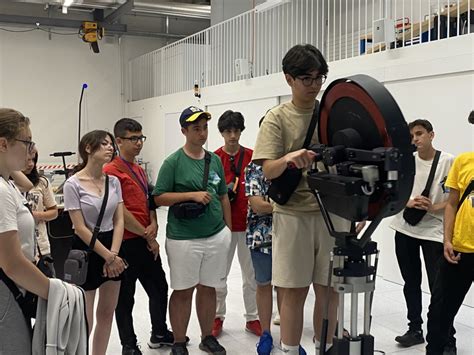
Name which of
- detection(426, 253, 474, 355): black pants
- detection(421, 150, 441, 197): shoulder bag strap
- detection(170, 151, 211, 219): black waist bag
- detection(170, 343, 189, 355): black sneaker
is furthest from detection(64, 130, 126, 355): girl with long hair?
detection(421, 150, 441, 197): shoulder bag strap

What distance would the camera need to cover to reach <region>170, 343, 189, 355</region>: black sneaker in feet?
9.81

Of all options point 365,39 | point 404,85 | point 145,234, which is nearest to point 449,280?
point 145,234

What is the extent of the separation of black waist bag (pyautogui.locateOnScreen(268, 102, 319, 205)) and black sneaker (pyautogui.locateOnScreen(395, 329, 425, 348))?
70.2 inches

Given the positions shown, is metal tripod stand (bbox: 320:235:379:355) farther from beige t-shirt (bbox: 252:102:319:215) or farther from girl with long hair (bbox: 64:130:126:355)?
girl with long hair (bbox: 64:130:126:355)

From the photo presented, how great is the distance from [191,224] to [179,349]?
752mm

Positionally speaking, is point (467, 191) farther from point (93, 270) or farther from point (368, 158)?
point (93, 270)

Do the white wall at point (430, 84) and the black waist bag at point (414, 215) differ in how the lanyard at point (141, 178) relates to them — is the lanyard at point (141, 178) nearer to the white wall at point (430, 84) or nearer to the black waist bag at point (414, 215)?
the black waist bag at point (414, 215)

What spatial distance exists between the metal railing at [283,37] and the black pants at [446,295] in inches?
95.0

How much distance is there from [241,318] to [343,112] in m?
2.61

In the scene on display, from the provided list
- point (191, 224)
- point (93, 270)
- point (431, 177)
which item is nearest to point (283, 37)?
point (431, 177)

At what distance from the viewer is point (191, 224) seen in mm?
2881

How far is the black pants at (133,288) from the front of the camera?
300cm

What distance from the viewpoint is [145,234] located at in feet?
9.83

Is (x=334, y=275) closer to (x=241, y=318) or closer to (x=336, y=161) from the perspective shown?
(x=336, y=161)
